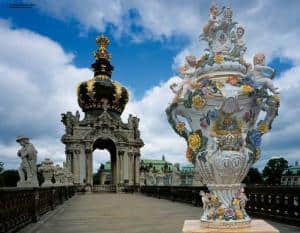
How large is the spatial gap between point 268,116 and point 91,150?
148 feet

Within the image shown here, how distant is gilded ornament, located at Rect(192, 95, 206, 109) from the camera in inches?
271

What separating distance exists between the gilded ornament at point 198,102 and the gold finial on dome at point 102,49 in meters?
54.3

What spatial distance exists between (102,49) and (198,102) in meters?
55.1

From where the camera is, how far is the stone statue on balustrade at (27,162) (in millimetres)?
16203

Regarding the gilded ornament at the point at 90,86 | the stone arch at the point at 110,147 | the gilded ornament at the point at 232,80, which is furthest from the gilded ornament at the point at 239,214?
the gilded ornament at the point at 90,86

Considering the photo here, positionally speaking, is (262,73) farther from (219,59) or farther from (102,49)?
(102,49)

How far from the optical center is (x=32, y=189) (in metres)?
14.4

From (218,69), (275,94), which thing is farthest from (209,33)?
(275,94)

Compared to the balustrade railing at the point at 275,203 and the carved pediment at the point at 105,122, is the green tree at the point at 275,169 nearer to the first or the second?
the carved pediment at the point at 105,122

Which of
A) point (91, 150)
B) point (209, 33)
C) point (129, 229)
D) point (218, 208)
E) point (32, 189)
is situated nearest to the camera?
point (218, 208)

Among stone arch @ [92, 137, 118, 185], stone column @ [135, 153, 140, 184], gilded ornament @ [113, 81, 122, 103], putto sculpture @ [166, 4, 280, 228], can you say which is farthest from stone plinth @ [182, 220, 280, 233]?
gilded ornament @ [113, 81, 122, 103]

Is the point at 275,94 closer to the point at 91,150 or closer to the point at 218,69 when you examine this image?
the point at 218,69

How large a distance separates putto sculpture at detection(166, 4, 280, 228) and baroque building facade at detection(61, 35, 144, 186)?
4371cm

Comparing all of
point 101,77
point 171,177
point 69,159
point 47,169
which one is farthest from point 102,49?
point 47,169
